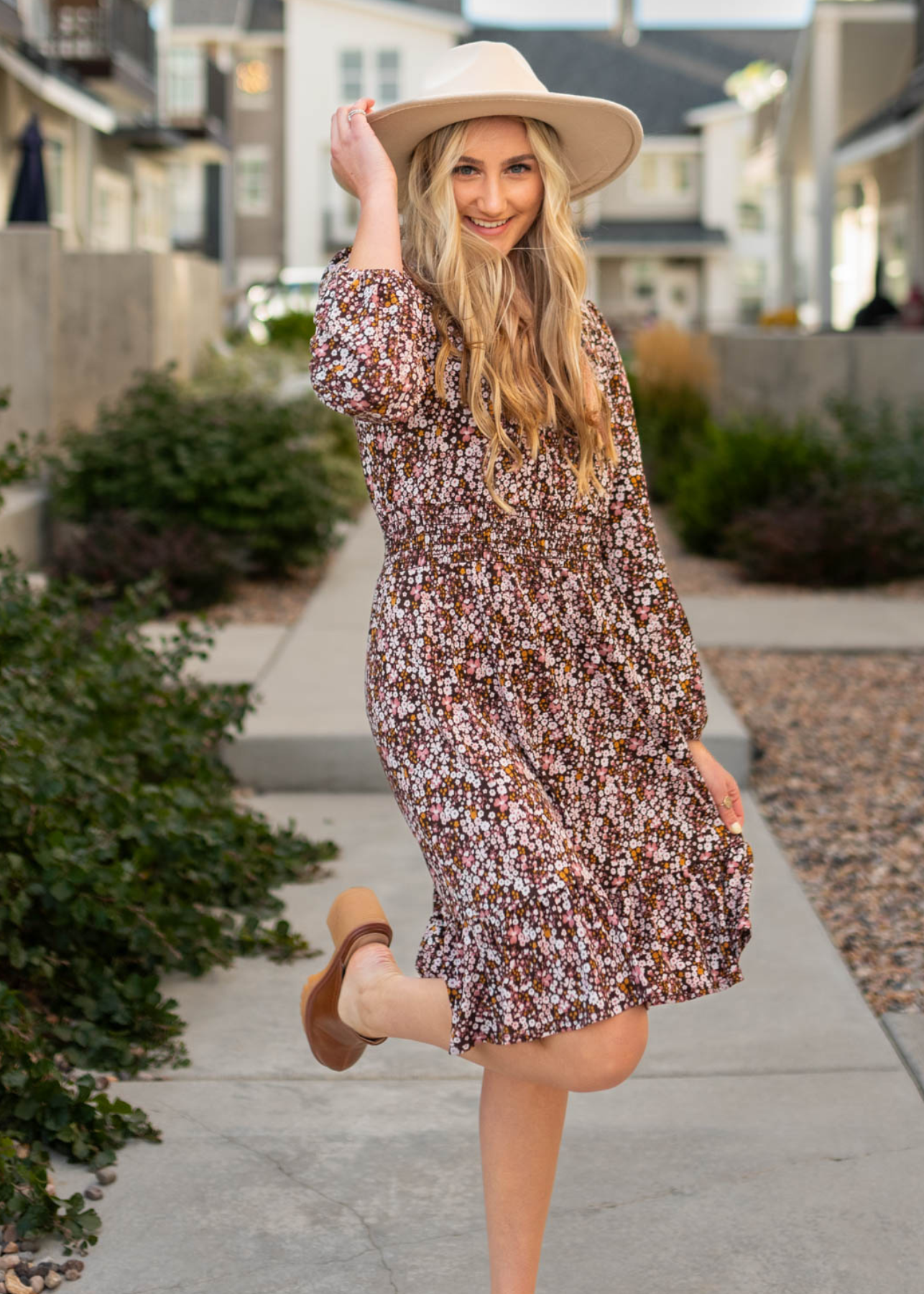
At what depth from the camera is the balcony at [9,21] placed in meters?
15.3

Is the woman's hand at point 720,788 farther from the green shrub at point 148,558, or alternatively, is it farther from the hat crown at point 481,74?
the green shrub at point 148,558

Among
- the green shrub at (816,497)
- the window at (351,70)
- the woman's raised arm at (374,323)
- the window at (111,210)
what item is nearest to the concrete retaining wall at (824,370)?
the green shrub at (816,497)

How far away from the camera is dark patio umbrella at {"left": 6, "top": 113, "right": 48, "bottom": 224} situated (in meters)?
11.9

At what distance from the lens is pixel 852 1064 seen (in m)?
3.38

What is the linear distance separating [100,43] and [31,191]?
9.88 m

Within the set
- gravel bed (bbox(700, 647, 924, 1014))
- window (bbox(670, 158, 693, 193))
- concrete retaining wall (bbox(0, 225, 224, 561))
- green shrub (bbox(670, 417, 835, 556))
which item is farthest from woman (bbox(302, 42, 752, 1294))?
window (bbox(670, 158, 693, 193))

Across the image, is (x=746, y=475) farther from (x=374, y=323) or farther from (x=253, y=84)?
(x=253, y=84)

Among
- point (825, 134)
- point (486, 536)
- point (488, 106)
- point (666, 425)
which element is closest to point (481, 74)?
point (488, 106)

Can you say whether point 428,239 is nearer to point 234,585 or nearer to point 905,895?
point 905,895

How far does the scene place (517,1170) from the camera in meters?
2.28

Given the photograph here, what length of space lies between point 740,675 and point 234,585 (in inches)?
116

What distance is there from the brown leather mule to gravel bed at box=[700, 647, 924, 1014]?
5.36ft

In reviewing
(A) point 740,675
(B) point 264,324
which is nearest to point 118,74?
(B) point 264,324

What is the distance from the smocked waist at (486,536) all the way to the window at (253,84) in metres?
41.4
